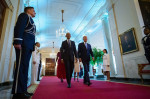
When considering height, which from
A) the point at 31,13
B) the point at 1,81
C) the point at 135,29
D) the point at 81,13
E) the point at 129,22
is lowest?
the point at 1,81

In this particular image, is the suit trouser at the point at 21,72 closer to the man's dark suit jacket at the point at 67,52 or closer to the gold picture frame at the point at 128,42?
the man's dark suit jacket at the point at 67,52

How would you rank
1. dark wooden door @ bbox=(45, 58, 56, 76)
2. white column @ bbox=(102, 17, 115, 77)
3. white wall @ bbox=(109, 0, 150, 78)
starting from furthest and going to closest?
dark wooden door @ bbox=(45, 58, 56, 76)
white column @ bbox=(102, 17, 115, 77)
white wall @ bbox=(109, 0, 150, 78)

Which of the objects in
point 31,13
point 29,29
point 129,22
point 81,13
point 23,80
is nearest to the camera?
point 23,80

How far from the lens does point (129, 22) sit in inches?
153

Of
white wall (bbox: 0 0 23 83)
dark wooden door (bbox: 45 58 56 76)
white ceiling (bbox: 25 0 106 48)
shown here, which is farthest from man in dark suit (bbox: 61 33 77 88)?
dark wooden door (bbox: 45 58 56 76)

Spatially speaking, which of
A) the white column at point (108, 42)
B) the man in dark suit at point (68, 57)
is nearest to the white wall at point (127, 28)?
the white column at point (108, 42)

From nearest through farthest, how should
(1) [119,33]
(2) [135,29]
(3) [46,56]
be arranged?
(2) [135,29], (1) [119,33], (3) [46,56]

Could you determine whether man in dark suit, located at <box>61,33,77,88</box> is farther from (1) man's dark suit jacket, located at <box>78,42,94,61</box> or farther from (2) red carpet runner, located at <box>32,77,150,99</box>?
(2) red carpet runner, located at <box>32,77,150,99</box>

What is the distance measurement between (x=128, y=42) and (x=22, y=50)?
3.80m

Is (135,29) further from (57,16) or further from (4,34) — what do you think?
(57,16)

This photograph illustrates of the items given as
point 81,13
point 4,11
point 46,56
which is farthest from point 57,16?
point 46,56

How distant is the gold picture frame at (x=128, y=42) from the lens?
3.64 meters

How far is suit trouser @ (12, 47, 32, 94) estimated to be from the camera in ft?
4.50

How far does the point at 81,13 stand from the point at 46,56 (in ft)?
35.3
